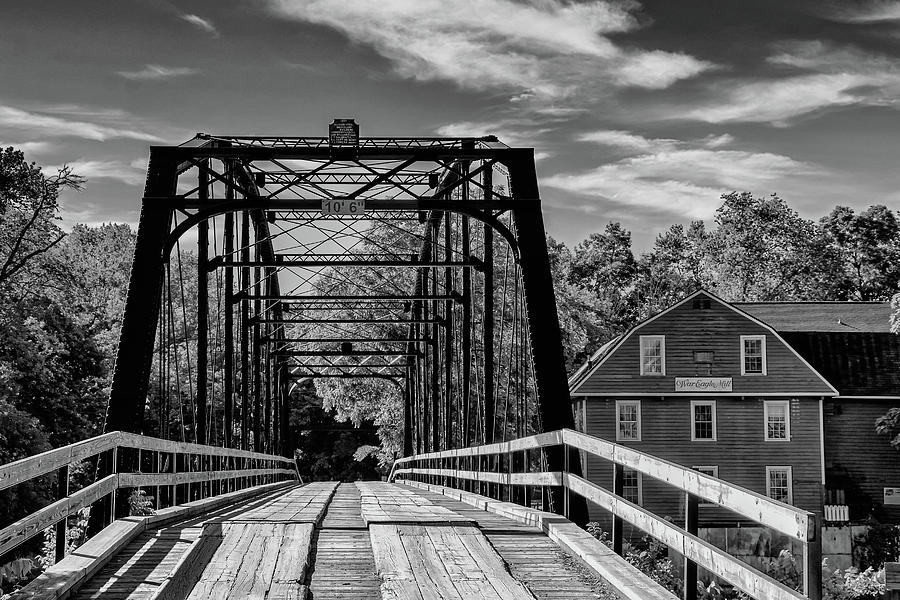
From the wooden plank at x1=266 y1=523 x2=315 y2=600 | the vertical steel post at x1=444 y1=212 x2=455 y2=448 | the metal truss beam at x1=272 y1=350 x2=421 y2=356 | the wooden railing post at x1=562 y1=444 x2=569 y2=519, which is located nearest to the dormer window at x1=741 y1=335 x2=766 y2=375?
the metal truss beam at x1=272 y1=350 x2=421 y2=356

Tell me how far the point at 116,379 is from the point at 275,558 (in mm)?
→ 6068

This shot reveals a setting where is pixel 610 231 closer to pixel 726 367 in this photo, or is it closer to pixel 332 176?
pixel 726 367

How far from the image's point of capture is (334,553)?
7.12m

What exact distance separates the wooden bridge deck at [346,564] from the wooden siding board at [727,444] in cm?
2705

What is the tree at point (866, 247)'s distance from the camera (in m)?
58.7

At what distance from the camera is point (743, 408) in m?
35.5

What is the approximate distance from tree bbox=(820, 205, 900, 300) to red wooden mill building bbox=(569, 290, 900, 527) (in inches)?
948

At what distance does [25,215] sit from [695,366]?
67.9 ft

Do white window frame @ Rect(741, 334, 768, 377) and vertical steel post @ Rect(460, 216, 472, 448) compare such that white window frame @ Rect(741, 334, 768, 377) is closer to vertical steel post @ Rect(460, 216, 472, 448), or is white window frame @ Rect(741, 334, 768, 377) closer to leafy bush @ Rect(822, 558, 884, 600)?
leafy bush @ Rect(822, 558, 884, 600)

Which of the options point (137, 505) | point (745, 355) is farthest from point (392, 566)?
point (745, 355)

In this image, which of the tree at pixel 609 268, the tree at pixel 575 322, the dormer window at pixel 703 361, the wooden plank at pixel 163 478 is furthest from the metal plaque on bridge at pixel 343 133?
the tree at pixel 609 268

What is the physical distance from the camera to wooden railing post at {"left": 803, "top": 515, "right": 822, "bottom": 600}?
12.6 ft

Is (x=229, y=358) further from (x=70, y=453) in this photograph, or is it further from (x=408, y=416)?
(x=408, y=416)

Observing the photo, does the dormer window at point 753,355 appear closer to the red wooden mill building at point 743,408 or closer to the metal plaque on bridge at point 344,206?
the red wooden mill building at point 743,408
